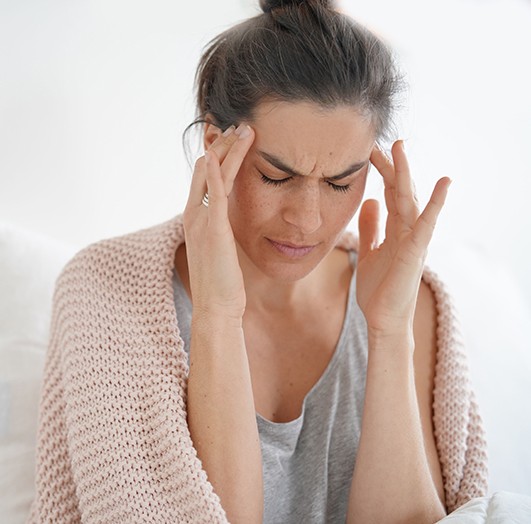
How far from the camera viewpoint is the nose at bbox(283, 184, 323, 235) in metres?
1.16

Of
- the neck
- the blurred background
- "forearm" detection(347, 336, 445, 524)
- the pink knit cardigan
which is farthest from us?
the blurred background

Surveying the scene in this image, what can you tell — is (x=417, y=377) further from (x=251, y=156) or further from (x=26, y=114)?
(x=26, y=114)

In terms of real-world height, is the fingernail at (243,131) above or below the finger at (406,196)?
above

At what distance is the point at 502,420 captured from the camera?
1481 millimetres

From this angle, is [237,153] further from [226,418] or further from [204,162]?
[226,418]

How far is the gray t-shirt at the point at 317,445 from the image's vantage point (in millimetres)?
1294

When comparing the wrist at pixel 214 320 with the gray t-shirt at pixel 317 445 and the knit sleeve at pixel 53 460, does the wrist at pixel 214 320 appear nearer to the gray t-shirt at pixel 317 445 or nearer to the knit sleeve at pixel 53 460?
the gray t-shirt at pixel 317 445

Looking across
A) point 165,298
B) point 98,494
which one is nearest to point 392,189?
point 165,298

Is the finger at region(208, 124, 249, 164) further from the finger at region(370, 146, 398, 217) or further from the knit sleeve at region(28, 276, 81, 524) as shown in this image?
the knit sleeve at region(28, 276, 81, 524)

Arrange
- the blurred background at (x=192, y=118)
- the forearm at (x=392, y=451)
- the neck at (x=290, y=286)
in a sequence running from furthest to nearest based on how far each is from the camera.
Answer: the blurred background at (x=192, y=118) → the neck at (x=290, y=286) → the forearm at (x=392, y=451)

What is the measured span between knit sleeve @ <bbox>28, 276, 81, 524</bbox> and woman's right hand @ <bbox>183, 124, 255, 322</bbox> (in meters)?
0.27

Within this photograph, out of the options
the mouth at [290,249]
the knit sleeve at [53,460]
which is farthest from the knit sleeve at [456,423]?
the knit sleeve at [53,460]

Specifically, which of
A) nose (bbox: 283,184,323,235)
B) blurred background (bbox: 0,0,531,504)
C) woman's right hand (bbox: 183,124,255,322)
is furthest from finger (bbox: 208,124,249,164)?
blurred background (bbox: 0,0,531,504)

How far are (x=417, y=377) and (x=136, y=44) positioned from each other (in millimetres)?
994
